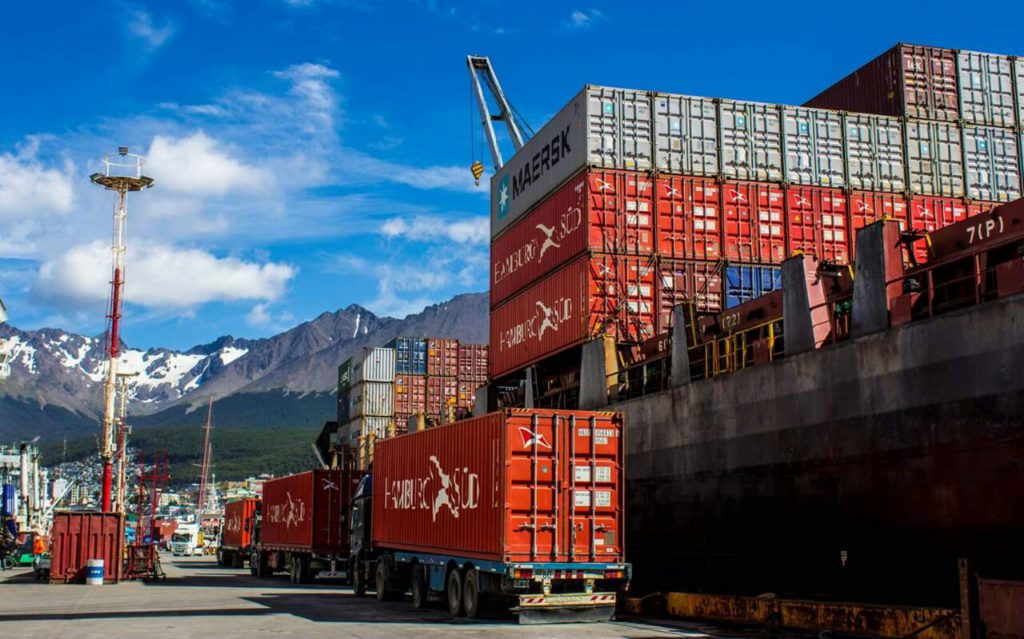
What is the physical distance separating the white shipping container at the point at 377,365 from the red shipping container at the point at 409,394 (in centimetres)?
67

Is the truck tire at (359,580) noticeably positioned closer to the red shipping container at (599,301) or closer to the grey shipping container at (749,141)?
the red shipping container at (599,301)

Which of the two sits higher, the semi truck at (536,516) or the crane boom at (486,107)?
the crane boom at (486,107)

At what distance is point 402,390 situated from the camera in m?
64.0

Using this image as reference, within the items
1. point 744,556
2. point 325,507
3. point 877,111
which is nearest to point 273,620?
point 744,556

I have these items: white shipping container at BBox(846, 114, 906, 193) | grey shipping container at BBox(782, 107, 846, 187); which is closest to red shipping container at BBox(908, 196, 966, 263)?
white shipping container at BBox(846, 114, 906, 193)

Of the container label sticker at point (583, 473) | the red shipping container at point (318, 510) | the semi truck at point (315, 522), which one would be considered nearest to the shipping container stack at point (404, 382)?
the semi truck at point (315, 522)

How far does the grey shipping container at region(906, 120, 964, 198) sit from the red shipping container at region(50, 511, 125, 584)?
29.7 meters

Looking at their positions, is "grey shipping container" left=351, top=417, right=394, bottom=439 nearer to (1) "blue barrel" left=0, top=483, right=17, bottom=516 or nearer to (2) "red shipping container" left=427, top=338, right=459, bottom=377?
(2) "red shipping container" left=427, top=338, right=459, bottom=377

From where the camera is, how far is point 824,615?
56.2ft

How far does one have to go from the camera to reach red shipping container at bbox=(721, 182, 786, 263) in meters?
30.0

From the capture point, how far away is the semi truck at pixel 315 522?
3397 centimetres

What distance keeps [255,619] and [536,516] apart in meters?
5.89

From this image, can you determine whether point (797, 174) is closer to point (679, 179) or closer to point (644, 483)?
point (679, 179)

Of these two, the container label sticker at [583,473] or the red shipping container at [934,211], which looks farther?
the red shipping container at [934,211]
